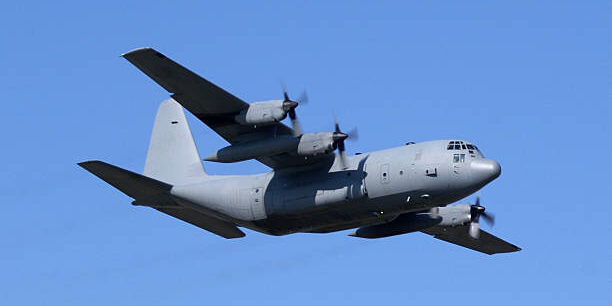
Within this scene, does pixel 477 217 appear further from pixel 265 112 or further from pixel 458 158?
pixel 265 112

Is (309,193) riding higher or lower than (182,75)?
lower

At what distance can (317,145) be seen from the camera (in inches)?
1051

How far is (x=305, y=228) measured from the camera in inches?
1127

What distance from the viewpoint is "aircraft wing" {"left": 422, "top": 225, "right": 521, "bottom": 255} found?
3219 cm

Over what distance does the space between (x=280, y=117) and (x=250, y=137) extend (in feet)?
5.45

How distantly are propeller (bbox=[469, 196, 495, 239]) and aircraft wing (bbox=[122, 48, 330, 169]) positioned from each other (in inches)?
215

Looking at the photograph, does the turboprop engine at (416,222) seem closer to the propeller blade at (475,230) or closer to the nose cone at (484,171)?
the propeller blade at (475,230)

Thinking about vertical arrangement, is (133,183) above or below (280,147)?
below

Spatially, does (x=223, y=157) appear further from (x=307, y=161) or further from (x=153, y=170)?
(x=153, y=170)

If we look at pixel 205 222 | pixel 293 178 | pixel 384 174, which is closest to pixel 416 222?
pixel 384 174

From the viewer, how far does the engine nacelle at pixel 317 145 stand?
2669cm

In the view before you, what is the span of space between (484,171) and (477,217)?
4.55 metres

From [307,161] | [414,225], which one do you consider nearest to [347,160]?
[307,161]

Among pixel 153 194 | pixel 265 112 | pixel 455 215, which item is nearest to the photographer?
pixel 265 112
